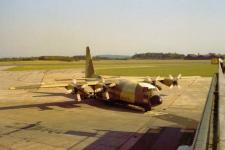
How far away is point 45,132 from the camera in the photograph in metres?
26.6

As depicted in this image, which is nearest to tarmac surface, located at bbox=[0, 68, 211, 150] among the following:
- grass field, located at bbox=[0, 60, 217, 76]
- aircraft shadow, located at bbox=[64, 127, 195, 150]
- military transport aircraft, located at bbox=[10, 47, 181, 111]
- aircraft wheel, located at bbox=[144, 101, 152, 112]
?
aircraft shadow, located at bbox=[64, 127, 195, 150]

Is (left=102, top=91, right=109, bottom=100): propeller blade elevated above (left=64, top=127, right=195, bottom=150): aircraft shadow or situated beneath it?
elevated above

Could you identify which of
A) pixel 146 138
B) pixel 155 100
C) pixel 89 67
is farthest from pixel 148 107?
pixel 89 67

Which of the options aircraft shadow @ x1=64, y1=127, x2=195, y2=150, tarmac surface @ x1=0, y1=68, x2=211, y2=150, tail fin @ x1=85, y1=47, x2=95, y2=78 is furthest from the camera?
tail fin @ x1=85, y1=47, x2=95, y2=78

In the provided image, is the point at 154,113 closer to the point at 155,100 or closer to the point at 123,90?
the point at 155,100

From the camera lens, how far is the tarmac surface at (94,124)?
2323 centimetres

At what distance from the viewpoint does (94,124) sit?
29578 millimetres

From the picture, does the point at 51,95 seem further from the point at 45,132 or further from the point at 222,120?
the point at 222,120

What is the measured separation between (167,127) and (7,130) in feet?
46.9

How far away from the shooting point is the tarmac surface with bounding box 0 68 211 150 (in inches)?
915

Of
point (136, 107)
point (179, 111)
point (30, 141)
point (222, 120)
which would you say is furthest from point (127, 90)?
point (222, 120)

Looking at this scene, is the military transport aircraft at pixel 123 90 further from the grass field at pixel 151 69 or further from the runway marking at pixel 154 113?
the grass field at pixel 151 69

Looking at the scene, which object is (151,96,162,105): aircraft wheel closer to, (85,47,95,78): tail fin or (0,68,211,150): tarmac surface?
(0,68,211,150): tarmac surface

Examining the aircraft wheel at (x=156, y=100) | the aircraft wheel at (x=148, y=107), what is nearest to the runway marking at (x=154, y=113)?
the aircraft wheel at (x=148, y=107)
